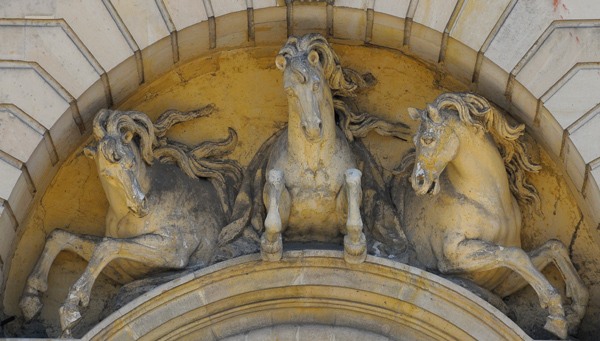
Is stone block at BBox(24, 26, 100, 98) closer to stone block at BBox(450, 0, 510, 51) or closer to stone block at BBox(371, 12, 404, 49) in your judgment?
stone block at BBox(371, 12, 404, 49)

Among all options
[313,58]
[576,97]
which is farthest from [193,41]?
[576,97]

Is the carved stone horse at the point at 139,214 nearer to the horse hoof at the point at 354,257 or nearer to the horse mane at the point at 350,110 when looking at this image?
the horse mane at the point at 350,110

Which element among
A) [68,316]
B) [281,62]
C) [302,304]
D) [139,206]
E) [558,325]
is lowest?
[558,325]

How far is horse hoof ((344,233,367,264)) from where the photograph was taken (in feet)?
26.3

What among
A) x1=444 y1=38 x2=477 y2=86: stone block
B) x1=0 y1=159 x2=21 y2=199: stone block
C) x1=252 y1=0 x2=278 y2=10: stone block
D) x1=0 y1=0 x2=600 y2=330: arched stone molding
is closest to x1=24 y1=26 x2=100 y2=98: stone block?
x1=0 y1=0 x2=600 y2=330: arched stone molding

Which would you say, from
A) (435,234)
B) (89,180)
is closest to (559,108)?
(435,234)

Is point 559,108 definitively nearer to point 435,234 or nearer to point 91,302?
point 435,234

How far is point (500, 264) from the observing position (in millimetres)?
8133

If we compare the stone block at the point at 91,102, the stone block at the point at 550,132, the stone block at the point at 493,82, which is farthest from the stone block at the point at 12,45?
the stone block at the point at 550,132

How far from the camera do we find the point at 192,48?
8.65 meters

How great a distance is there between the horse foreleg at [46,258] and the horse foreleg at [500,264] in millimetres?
2580

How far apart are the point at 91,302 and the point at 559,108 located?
3.60 meters

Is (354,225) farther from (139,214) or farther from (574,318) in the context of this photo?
(574,318)

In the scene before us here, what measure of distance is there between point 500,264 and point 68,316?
117 inches
